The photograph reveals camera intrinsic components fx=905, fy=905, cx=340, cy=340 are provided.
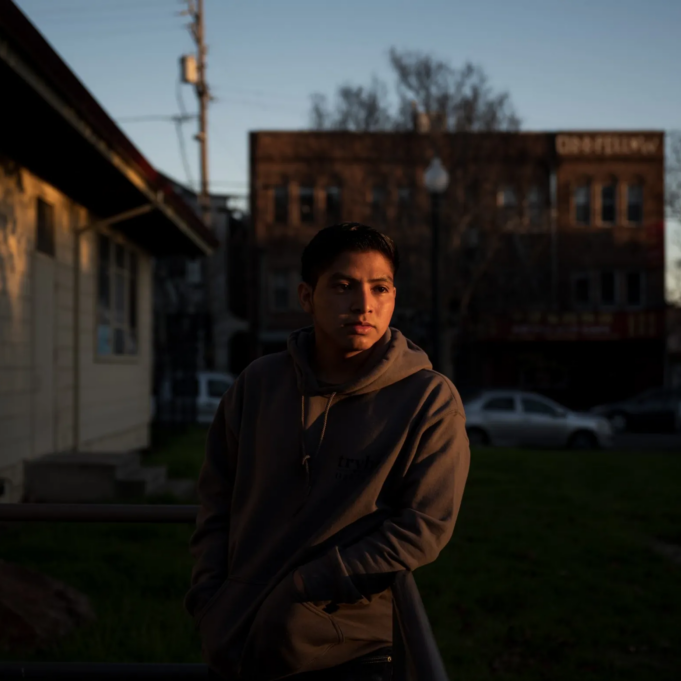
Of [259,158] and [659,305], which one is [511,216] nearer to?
[659,305]

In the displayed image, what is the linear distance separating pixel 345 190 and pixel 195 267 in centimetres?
863

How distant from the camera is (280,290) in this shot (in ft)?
118

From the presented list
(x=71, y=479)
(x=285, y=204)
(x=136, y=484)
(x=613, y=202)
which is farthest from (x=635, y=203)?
(x=71, y=479)

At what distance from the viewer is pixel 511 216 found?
30172mm

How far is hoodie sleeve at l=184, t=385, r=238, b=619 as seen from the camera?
2182mm

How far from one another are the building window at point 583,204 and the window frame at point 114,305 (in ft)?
80.1

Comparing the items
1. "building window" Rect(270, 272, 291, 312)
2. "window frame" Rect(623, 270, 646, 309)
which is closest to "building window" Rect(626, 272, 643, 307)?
"window frame" Rect(623, 270, 646, 309)

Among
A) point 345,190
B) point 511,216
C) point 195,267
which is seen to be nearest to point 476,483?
point 511,216

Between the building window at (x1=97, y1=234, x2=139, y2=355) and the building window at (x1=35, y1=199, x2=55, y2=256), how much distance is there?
1908 mm

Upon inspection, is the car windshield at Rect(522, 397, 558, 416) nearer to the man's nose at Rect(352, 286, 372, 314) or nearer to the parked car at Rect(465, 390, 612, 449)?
the parked car at Rect(465, 390, 612, 449)

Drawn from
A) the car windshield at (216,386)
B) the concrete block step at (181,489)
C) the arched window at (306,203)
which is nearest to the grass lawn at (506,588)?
the concrete block step at (181,489)

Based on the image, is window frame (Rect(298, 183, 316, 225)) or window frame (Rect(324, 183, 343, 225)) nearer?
window frame (Rect(324, 183, 343, 225))

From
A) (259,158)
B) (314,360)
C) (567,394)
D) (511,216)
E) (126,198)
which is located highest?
(259,158)

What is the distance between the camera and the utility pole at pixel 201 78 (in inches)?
1145
